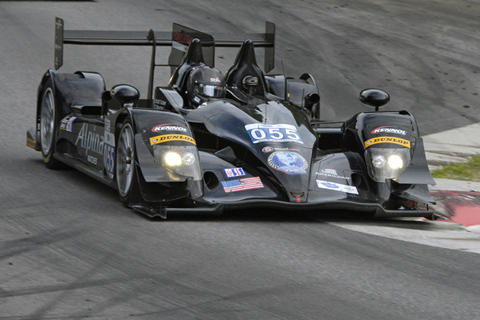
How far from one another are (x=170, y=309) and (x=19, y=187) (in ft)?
13.2

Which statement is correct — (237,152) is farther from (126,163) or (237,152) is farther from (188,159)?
(126,163)

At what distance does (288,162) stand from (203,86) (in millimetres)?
1816

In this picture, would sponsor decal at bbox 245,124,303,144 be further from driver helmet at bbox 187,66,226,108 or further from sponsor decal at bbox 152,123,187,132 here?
driver helmet at bbox 187,66,226,108

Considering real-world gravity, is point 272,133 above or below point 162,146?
above

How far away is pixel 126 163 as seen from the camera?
7566 millimetres

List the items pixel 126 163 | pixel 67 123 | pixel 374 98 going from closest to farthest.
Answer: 1. pixel 126 163
2. pixel 374 98
3. pixel 67 123

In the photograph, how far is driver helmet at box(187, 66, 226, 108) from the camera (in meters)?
8.80

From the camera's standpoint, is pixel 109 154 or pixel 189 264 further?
pixel 109 154

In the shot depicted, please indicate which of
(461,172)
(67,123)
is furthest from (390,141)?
(67,123)

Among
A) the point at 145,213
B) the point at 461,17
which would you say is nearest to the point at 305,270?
the point at 145,213

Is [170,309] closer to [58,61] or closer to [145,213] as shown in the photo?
[145,213]

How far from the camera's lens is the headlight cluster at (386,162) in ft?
25.3

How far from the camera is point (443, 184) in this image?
9.51 meters

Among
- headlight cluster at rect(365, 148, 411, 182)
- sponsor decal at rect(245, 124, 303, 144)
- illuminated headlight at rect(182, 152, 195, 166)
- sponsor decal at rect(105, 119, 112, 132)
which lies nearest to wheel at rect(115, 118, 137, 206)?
sponsor decal at rect(105, 119, 112, 132)
